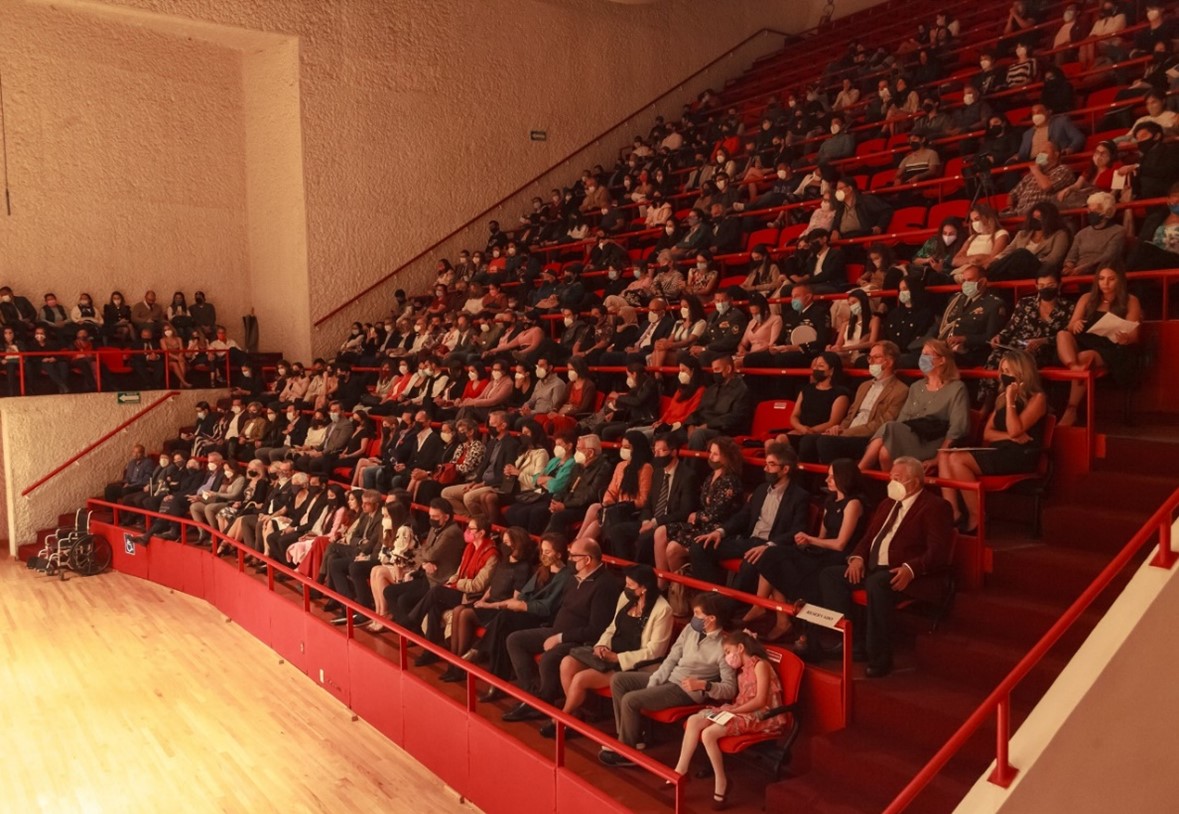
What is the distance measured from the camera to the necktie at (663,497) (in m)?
5.40

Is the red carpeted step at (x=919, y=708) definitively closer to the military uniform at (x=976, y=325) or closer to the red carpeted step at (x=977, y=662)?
the red carpeted step at (x=977, y=662)

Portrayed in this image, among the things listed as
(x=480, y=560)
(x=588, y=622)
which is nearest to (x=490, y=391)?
(x=480, y=560)

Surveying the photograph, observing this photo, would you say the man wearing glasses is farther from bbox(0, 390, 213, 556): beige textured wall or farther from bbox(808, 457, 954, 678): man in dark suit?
bbox(0, 390, 213, 556): beige textured wall

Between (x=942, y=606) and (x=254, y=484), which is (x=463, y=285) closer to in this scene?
(x=254, y=484)

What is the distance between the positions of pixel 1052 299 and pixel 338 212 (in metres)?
9.08

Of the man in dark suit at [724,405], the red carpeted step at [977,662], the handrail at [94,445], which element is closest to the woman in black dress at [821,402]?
the man in dark suit at [724,405]

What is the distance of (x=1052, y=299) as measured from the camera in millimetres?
5004

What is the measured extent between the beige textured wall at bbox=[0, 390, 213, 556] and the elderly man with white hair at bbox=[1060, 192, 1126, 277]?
9.92 metres

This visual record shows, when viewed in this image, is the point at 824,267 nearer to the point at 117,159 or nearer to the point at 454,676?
the point at 454,676

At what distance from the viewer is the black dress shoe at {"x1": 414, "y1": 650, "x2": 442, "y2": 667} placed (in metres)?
5.73

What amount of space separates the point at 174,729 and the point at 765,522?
3.80 metres

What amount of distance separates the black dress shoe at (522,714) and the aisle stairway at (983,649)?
4.84 ft

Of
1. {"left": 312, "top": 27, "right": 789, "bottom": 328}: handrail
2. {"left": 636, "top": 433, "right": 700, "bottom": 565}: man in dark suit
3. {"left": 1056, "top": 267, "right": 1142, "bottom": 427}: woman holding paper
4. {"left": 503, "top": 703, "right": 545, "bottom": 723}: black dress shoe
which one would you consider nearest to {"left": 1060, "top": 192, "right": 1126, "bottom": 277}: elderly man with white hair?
{"left": 1056, "top": 267, "right": 1142, "bottom": 427}: woman holding paper

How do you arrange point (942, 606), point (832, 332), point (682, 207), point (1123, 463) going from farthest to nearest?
point (682, 207) < point (832, 332) < point (1123, 463) < point (942, 606)
